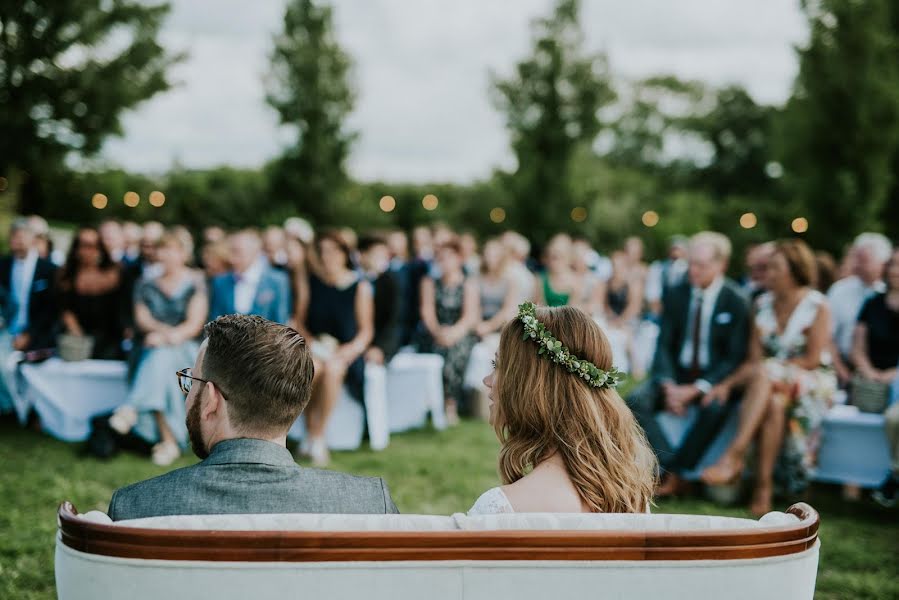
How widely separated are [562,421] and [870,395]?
4.63 meters

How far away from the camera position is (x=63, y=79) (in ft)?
75.3

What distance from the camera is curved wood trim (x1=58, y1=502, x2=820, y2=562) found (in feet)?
6.06

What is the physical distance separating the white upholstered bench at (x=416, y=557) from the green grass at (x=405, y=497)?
2472mm

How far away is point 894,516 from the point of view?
5.89 meters

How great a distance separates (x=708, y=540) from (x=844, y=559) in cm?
352

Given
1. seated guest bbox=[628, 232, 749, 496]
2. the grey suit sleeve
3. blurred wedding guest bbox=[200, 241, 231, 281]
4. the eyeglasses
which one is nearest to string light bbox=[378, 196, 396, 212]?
blurred wedding guest bbox=[200, 241, 231, 281]

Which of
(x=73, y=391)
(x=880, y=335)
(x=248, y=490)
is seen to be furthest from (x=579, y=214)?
(x=248, y=490)

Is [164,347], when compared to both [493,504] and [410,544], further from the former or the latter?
[410,544]

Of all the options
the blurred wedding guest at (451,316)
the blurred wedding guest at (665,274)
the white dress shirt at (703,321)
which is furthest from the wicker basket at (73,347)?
the blurred wedding guest at (665,274)

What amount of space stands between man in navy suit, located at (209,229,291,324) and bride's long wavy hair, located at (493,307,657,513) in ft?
16.6

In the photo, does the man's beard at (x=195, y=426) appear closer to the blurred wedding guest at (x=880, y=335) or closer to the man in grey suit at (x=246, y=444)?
the man in grey suit at (x=246, y=444)

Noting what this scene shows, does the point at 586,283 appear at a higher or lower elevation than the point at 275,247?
lower

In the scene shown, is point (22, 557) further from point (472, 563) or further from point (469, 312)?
point (469, 312)

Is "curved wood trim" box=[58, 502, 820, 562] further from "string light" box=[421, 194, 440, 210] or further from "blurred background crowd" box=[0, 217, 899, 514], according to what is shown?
"string light" box=[421, 194, 440, 210]
